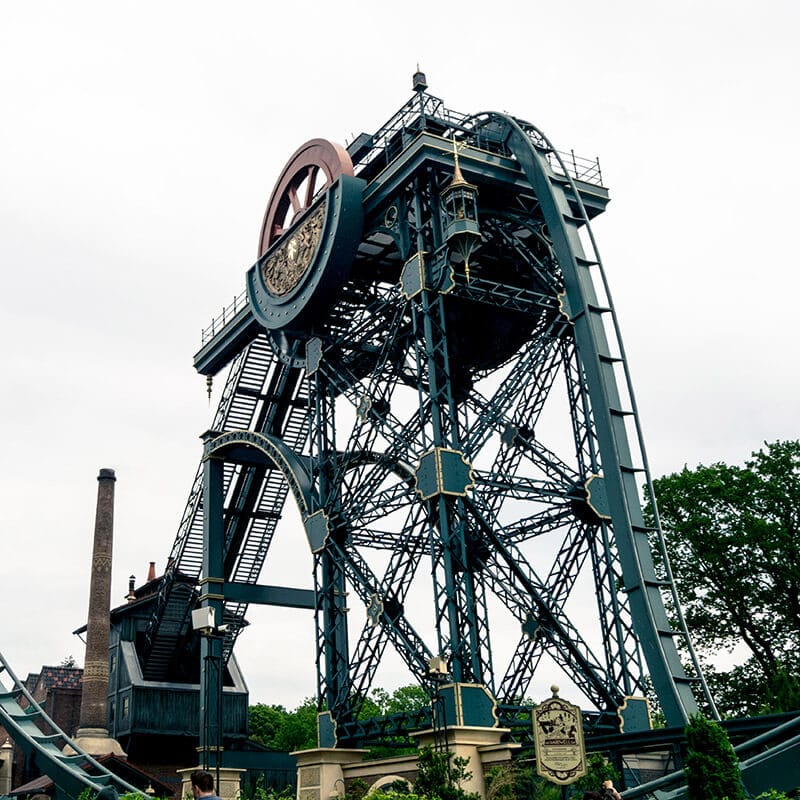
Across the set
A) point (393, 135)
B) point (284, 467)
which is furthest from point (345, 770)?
point (393, 135)

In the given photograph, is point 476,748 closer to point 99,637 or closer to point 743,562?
point 743,562

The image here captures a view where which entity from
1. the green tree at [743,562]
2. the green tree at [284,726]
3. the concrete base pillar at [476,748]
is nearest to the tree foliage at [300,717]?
the green tree at [284,726]

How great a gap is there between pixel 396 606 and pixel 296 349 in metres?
9.57

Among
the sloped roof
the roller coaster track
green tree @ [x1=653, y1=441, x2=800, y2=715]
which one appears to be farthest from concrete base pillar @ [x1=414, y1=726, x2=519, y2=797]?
the sloped roof

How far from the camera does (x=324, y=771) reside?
27.1 meters

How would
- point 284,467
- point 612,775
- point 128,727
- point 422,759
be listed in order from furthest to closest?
1. point 128,727
2. point 284,467
3. point 422,759
4. point 612,775

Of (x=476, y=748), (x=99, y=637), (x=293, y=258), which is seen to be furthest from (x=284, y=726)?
(x=476, y=748)

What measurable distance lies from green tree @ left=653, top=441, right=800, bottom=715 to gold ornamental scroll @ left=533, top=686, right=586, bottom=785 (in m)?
25.8

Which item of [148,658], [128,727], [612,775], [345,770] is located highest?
[148,658]

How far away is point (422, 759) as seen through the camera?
71.7 feet

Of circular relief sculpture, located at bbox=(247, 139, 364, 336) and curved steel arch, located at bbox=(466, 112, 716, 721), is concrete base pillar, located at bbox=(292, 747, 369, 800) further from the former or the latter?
circular relief sculpture, located at bbox=(247, 139, 364, 336)

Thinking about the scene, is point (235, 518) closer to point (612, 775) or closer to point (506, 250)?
point (506, 250)

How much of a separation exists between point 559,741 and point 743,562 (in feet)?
88.9

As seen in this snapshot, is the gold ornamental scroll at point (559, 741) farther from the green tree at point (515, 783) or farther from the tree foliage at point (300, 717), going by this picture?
the tree foliage at point (300, 717)
